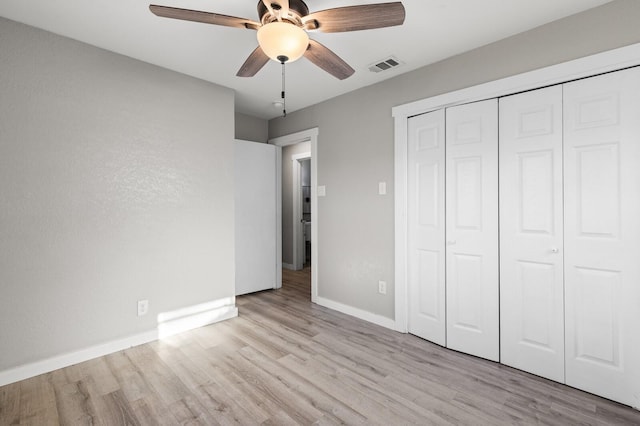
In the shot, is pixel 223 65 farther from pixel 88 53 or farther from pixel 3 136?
pixel 3 136

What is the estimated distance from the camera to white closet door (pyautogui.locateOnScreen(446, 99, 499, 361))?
8.00 feet

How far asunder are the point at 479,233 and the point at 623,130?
109 cm

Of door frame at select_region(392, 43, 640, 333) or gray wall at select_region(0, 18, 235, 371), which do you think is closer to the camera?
door frame at select_region(392, 43, 640, 333)

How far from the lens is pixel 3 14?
2092mm

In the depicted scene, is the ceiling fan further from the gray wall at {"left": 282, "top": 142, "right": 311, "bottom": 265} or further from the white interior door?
the gray wall at {"left": 282, "top": 142, "right": 311, "bottom": 265}

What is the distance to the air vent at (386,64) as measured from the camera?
269 centimetres

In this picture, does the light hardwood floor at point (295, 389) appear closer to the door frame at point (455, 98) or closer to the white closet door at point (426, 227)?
the white closet door at point (426, 227)

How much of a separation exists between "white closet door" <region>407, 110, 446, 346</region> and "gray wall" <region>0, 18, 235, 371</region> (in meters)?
2.04

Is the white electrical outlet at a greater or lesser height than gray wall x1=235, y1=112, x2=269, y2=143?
lesser

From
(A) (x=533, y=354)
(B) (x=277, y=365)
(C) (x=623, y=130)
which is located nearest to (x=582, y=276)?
(A) (x=533, y=354)

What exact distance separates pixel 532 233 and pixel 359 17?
1.95 metres

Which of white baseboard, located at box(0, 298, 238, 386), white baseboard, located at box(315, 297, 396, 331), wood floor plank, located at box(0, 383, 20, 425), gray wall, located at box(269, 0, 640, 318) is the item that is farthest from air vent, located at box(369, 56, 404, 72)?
wood floor plank, located at box(0, 383, 20, 425)

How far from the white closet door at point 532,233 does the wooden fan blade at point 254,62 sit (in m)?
1.86

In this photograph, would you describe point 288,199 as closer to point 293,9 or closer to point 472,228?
point 472,228
